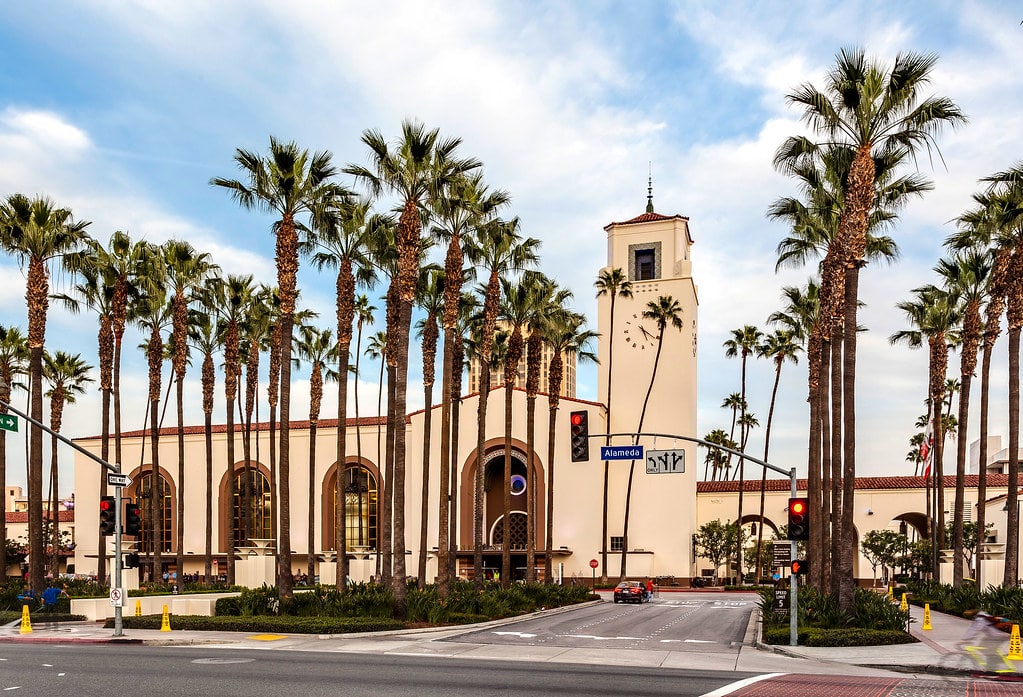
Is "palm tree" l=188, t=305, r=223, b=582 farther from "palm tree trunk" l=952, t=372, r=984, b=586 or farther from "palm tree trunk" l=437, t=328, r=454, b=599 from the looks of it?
"palm tree trunk" l=952, t=372, r=984, b=586

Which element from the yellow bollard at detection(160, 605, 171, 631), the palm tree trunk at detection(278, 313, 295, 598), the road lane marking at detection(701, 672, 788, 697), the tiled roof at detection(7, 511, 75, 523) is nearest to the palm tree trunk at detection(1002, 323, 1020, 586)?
the road lane marking at detection(701, 672, 788, 697)

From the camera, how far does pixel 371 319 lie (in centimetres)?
6216

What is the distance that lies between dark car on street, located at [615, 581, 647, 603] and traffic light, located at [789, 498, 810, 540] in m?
28.8

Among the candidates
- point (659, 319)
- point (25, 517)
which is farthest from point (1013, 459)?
point (25, 517)

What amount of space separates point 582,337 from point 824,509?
2009cm

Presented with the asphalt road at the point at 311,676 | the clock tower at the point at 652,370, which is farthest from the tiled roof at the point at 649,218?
the asphalt road at the point at 311,676

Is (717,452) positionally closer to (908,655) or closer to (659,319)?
(659,319)

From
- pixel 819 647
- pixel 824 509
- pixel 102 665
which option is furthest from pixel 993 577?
pixel 102 665

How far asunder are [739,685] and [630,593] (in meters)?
36.8

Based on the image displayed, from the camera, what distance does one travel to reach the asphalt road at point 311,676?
1720cm

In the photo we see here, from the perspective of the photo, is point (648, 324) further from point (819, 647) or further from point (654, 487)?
point (819, 647)

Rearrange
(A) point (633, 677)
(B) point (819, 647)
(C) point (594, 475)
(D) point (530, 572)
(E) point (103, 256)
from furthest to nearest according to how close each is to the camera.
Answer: (C) point (594, 475), (D) point (530, 572), (E) point (103, 256), (B) point (819, 647), (A) point (633, 677)

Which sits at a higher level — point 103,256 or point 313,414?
point 103,256

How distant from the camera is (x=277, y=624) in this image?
30312mm
